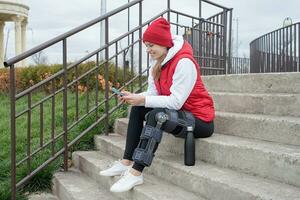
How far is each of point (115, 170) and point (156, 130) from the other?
637 millimetres

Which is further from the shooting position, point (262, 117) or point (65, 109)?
point (65, 109)

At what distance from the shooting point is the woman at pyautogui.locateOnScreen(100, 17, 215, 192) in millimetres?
3059

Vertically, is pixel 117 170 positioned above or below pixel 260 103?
below

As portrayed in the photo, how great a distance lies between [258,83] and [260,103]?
364mm

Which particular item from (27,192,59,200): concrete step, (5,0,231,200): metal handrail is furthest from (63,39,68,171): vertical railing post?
(27,192,59,200): concrete step

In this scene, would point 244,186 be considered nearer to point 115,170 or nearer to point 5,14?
point 115,170

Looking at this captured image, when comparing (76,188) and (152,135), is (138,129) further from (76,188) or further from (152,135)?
(76,188)

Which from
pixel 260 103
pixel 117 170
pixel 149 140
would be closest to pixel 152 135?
pixel 149 140

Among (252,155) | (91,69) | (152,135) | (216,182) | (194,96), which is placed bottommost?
(216,182)

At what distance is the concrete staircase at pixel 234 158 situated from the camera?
262cm

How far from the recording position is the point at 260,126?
319 centimetres

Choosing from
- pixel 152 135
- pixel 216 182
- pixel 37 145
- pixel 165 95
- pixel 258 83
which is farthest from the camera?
pixel 37 145

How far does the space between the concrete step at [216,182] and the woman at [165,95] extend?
224mm

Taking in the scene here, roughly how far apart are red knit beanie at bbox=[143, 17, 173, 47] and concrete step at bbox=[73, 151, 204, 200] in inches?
37.7
